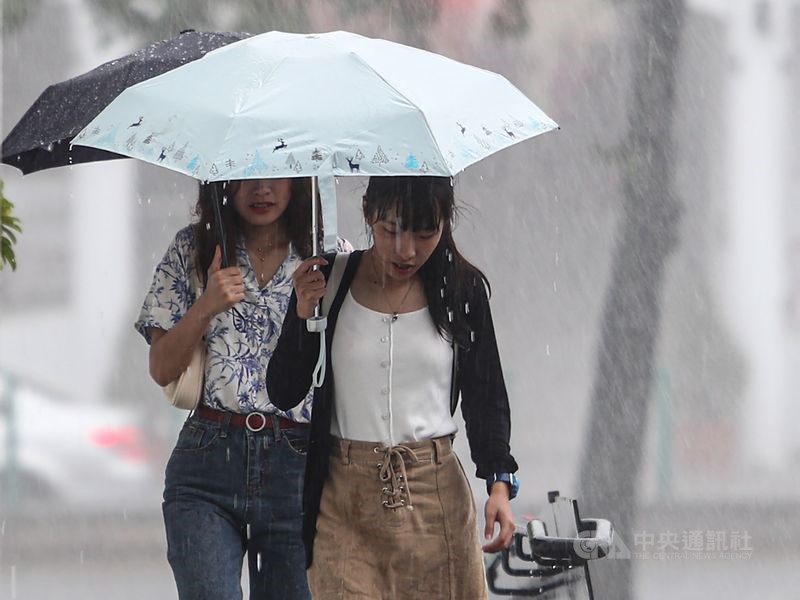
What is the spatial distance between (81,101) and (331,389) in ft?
3.14

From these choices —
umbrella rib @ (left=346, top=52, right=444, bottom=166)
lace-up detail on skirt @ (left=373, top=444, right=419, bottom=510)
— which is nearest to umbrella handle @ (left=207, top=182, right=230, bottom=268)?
umbrella rib @ (left=346, top=52, right=444, bottom=166)

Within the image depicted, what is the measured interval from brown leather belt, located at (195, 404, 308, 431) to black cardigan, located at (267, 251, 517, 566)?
0.14 meters

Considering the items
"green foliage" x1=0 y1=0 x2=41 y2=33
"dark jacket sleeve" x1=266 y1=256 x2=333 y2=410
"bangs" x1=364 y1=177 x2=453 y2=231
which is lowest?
"dark jacket sleeve" x1=266 y1=256 x2=333 y2=410

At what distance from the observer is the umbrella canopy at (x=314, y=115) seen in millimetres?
2820

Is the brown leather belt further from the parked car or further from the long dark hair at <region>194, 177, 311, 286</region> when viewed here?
the parked car

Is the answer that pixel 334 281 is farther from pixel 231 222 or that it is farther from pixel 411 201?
pixel 231 222

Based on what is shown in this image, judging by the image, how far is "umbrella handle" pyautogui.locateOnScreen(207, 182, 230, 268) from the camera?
10.9 ft

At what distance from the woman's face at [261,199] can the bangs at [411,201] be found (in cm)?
36

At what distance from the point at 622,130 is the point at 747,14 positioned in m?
0.87

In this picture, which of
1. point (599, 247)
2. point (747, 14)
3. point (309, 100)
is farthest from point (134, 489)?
point (309, 100)

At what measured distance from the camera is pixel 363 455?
3.05 metres

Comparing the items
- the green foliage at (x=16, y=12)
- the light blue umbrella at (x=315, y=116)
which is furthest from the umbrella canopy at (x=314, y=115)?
the green foliage at (x=16, y=12)

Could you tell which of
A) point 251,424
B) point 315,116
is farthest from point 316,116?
point 251,424

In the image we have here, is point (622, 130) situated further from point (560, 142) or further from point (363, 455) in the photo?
point (363, 455)
